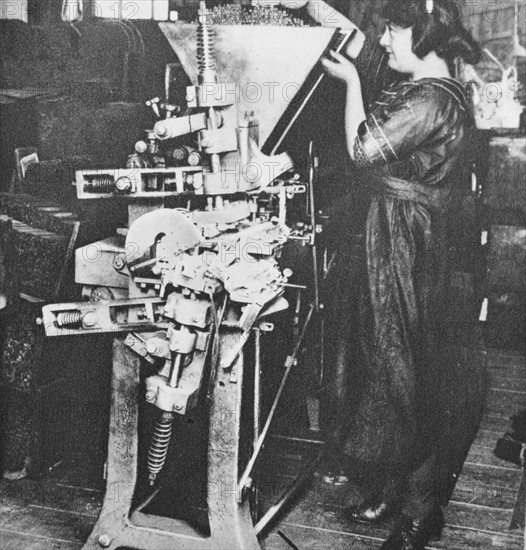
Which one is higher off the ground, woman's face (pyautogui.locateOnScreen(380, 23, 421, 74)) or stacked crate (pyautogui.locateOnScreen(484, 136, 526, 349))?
woman's face (pyautogui.locateOnScreen(380, 23, 421, 74))

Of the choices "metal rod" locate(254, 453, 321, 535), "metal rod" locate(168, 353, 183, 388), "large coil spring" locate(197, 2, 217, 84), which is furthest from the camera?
"metal rod" locate(254, 453, 321, 535)

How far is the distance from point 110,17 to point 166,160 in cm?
76

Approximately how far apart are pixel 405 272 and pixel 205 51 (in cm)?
114

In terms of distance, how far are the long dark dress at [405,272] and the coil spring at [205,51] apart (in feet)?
2.11

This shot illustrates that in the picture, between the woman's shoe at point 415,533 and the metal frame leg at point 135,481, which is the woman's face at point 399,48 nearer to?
the metal frame leg at point 135,481

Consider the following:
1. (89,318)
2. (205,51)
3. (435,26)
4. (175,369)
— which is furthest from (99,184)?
(435,26)

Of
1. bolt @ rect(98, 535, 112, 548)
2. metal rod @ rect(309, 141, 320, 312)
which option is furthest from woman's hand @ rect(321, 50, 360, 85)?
bolt @ rect(98, 535, 112, 548)

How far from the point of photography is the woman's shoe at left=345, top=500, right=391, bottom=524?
114 inches

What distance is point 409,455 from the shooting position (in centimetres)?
305

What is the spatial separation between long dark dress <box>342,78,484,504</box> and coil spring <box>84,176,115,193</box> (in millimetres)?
976

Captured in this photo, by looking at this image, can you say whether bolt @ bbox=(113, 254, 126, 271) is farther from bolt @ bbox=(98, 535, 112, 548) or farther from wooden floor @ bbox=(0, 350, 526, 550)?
wooden floor @ bbox=(0, 350, 526, 550)

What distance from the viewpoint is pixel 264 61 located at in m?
2.87

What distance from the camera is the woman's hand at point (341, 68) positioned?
114 inches

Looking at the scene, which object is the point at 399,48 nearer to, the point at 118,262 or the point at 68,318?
the point at 118,262
